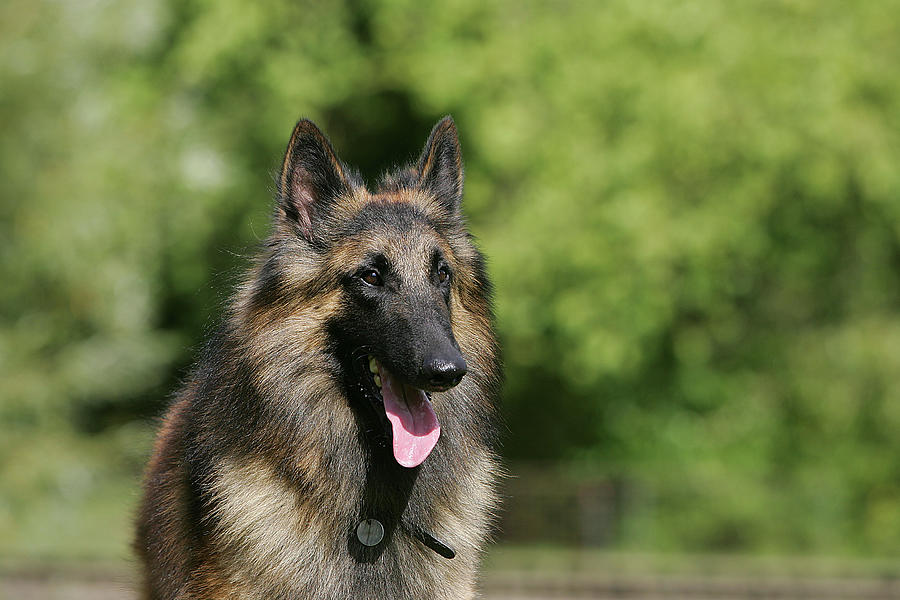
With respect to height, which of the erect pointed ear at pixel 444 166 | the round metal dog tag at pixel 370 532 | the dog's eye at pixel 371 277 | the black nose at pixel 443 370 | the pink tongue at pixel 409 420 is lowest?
the round metal dog tag at pixel 370 532

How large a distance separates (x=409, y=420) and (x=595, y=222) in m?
14.7

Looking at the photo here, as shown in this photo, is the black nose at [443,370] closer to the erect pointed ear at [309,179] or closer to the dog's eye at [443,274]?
the dog's eye at [443,274]

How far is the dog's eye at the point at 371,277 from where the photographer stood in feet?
15.9

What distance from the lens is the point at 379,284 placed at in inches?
191

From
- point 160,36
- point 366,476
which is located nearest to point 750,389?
point 160,36

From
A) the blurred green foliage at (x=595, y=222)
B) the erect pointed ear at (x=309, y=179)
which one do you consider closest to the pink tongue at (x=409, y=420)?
the erect pointed ear at (x=309, y=179)

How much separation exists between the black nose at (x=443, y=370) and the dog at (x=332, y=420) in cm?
16

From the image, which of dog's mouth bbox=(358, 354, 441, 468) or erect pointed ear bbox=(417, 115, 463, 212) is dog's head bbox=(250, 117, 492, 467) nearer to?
dog's mouth bbox=(358, 354, 441, 468)

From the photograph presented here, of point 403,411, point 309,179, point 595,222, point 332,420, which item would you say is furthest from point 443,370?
point 595,222

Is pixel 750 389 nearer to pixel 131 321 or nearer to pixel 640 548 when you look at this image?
pixel 640 548

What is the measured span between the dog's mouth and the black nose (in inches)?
13.3

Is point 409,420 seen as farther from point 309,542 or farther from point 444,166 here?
point 444,166

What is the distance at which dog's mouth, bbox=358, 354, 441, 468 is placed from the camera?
4.80m

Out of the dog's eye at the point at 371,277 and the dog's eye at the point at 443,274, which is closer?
the dog's eye at the point at 371,277
